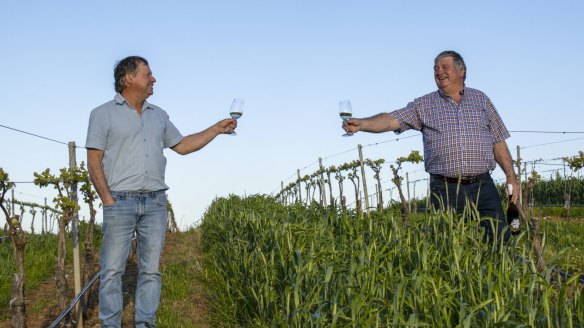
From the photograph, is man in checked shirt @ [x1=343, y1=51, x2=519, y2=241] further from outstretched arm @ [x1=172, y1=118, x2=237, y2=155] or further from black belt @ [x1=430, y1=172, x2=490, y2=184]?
outstretched arm @ [x1=172, y1=118, x2=237, y2=155]

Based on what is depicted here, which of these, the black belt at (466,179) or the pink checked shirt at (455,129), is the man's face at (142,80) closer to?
the pink checked shirt at (455,129)

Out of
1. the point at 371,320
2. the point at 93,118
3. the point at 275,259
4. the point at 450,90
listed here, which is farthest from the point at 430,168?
the point at 93,118

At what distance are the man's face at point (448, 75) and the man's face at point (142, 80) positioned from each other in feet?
6.86

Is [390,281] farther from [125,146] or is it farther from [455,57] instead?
[455,57]

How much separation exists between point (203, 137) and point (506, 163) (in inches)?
89.7

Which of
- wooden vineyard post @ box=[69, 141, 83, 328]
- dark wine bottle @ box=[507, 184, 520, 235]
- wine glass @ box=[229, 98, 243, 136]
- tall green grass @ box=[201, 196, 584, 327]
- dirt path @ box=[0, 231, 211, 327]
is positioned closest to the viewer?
tall green grass @ box=[201, 196, 584, 327]

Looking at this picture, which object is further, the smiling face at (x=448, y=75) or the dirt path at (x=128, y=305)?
the dirt path at (x=128, y=305)

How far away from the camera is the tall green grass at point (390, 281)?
274 cm

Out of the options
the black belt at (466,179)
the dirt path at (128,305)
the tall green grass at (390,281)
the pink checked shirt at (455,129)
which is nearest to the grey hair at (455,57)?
the pink checked shirt at (455,129)

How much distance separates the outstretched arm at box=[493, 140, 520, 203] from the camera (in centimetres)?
458

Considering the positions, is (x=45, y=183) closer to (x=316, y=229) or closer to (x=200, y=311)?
(x=200, y=311)

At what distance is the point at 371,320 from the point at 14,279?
2.61m

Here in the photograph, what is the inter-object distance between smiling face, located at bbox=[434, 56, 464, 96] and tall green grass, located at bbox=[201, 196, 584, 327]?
1.00 metres

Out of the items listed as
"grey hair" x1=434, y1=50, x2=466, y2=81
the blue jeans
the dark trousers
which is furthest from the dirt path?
"grey hair" x1=434, y1=50, x2=466, y2=81
